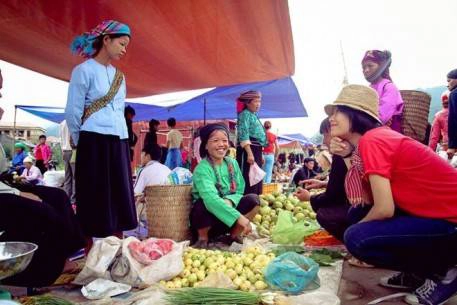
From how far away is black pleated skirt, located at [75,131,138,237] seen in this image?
293cm

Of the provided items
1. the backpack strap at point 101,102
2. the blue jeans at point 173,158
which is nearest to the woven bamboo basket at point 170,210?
the backpack strap at point 101,102

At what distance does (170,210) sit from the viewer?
12.4 ft

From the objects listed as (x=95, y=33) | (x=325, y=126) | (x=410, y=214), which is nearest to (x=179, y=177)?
(x=325, y=126)

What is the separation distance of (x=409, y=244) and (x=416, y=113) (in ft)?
5.78

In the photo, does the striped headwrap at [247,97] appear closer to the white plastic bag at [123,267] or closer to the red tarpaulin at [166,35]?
the red tarpaulin at [166,35]

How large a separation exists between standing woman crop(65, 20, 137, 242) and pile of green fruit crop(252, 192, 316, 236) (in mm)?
1606

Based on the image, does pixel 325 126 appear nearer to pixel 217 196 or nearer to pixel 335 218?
pixel 335 218

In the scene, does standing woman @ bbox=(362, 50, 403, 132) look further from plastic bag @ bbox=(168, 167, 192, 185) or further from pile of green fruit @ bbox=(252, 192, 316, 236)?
plastic bag @ bbox=(168, 167, 192, 185)

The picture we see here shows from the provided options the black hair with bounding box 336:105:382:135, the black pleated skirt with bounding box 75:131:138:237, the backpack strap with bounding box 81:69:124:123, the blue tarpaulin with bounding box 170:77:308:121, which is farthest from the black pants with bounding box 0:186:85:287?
the blue tarpaulin with bounding box 170:77:308:121

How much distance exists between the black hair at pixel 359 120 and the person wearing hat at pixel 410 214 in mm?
95

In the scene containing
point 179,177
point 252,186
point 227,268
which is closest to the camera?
point 227,268

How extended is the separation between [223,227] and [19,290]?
5.75ft

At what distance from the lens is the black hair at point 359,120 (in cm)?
221

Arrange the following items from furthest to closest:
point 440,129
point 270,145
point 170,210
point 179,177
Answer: point 270,145
point 440,129
point 179,177
point 170,210
